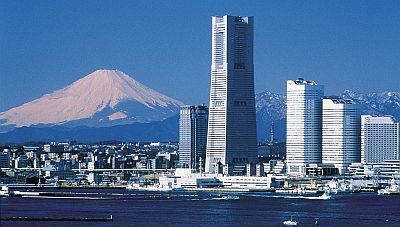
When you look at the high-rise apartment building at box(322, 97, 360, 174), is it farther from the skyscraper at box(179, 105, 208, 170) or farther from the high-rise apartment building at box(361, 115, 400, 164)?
the skyscraper at box(179, 105, 208, 170)

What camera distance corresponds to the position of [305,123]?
98.4 m

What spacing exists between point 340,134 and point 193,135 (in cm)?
1172

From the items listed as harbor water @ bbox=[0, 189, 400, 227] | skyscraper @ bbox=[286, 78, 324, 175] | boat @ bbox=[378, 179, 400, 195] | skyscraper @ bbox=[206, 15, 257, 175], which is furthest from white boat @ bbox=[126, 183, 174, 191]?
skyscraper @ bbox=[286, 78, 324, 175]

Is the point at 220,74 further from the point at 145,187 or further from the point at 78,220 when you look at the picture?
the point at 78,220

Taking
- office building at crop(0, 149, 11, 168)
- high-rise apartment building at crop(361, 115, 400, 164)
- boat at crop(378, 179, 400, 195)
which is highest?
high-rise apartment building at crop(361, 115, 400, 164)

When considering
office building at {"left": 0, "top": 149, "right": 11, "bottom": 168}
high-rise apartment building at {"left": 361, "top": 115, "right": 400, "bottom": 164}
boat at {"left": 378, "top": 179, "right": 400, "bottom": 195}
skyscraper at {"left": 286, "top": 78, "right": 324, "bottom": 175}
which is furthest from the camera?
office building at {"left": 0, "top": 149, "right": 11, "bottom": 168}

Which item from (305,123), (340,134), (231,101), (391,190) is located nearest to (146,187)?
(231,101)

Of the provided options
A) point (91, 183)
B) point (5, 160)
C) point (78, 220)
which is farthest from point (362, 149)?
point (78, 220)

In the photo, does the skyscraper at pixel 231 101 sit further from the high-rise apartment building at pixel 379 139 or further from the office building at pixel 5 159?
the office building at pixel 5 159

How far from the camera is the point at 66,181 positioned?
3583 inches

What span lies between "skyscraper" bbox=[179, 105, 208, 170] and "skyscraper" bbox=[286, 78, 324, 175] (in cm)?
698

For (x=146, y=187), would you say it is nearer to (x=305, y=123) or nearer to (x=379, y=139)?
(x=305, y=123)

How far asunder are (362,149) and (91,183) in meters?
22.2

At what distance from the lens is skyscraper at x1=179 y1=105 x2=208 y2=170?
101m
